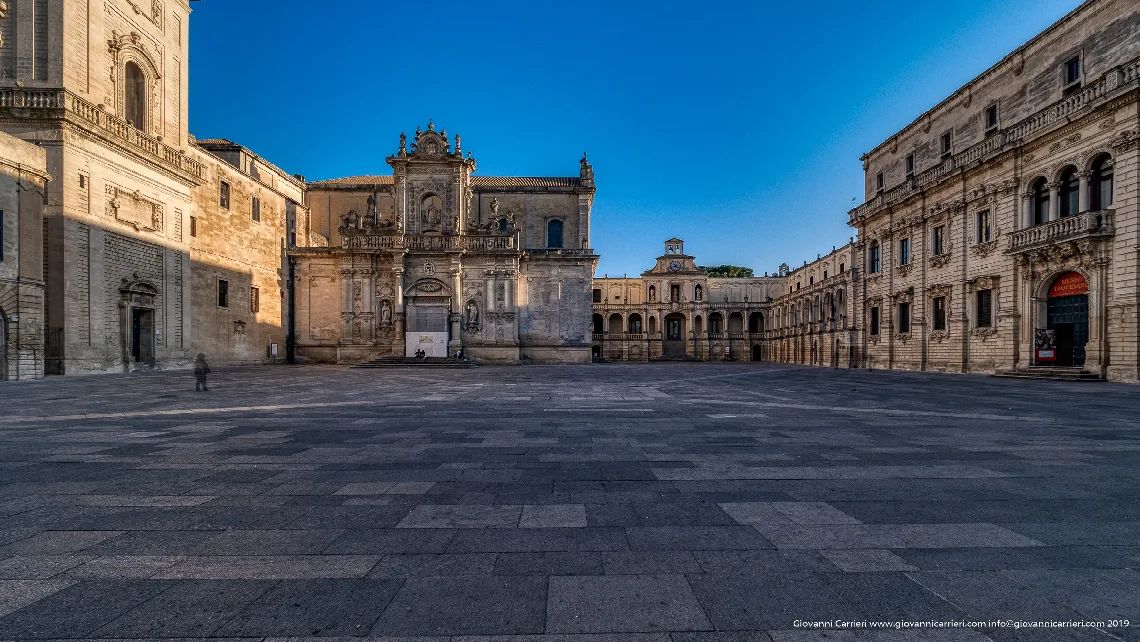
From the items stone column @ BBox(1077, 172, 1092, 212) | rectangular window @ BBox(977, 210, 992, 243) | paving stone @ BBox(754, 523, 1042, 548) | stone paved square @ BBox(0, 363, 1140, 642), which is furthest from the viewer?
rectangular window @ BBox(977, 210, 992, 243)

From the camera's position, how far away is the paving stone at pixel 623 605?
2.45 metres

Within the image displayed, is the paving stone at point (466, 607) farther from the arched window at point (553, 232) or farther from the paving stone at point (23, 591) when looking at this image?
the arched window at point (553, 232)

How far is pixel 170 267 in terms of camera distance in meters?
27.2

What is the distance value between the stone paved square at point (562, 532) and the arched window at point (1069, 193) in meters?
19.6

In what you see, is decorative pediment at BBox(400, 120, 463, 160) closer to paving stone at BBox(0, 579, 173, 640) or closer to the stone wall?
the stone wall

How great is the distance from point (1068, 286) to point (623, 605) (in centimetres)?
2788

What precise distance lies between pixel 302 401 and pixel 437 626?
1168cm

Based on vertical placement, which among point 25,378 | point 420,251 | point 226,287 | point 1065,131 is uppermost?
point 1065,131

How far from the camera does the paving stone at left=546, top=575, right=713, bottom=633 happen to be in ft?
8.03

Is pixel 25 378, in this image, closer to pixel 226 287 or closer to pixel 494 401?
pixel 226 287

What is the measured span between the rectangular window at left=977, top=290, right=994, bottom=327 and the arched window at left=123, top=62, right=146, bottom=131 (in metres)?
43.7

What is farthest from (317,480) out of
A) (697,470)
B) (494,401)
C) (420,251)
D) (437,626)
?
(420,251)

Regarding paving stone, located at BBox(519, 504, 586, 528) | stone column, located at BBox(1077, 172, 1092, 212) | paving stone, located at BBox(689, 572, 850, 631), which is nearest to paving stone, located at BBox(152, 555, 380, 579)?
paving stone, located at BBox(519, 504, 586, 528)

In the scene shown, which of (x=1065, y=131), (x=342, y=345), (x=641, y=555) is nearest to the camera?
(x=641, y=555)
